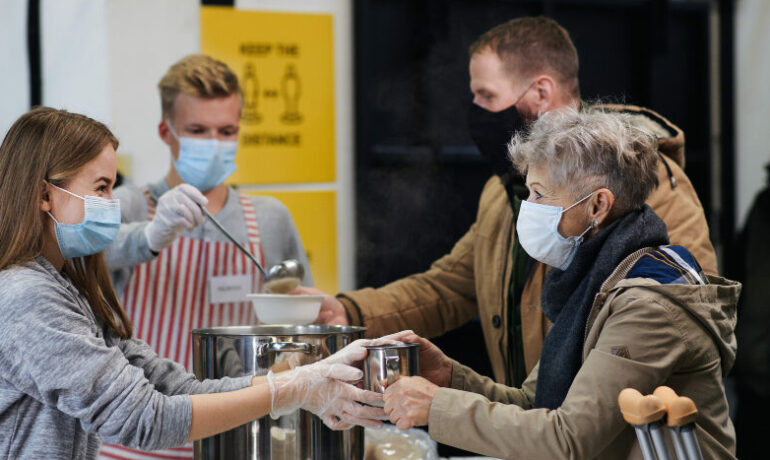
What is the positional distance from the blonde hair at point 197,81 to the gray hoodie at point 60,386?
868 millimetres

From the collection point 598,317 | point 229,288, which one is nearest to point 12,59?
point 229,288

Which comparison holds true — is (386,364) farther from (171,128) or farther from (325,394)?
(171,128)

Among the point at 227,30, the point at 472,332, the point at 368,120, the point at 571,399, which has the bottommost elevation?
the point at 472,332

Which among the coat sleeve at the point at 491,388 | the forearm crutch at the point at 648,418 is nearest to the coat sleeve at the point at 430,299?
the coat sleeve at the point at 491,388

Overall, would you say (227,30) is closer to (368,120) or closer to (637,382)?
(368,120)

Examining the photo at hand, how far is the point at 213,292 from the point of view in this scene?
2.20 meters

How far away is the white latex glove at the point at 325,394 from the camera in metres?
1.45

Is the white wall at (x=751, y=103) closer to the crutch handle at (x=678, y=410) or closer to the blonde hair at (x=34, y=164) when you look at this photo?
the crutch handle at (x=678, y=410)

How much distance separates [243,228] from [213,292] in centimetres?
19

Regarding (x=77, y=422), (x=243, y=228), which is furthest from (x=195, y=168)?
(x=77, y=422)

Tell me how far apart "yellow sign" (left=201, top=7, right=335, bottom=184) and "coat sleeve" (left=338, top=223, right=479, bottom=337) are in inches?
35.6

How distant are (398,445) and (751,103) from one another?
254cm

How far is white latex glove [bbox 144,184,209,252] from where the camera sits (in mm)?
1959

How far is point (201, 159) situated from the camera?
2.23 m
